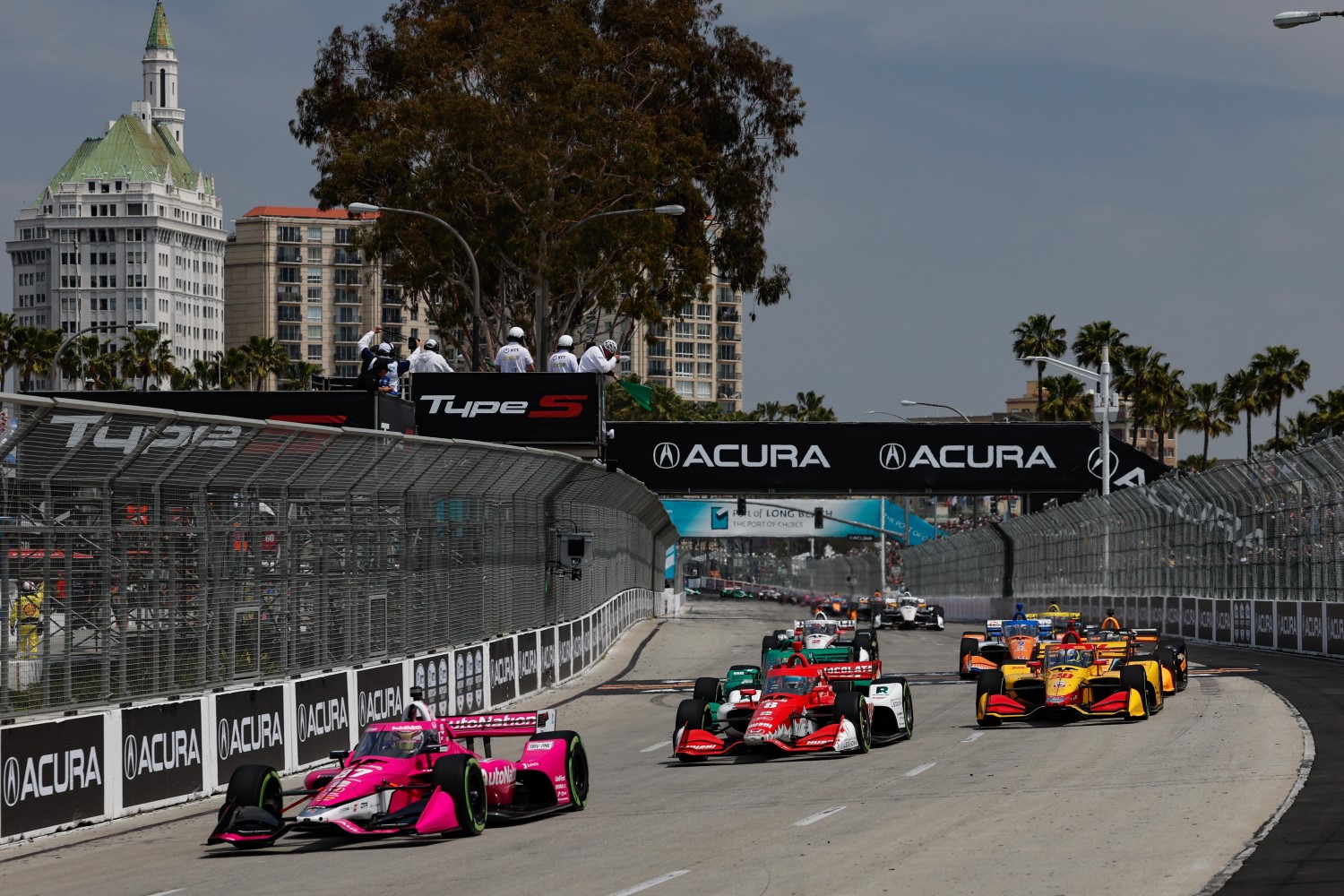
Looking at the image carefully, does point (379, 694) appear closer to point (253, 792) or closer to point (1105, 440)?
point (253, 792)

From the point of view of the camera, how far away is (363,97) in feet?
173

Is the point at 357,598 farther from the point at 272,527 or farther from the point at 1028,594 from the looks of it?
the point at 1028,594

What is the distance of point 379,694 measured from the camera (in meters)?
19.2

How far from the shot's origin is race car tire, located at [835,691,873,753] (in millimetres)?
17938

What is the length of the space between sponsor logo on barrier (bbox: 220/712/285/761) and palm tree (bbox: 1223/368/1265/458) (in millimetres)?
74828

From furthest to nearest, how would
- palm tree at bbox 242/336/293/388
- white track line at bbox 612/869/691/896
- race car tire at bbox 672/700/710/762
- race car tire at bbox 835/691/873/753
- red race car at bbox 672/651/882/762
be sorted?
palm tree at bbox 242/336/293/388 → race car tire at bbox 672/700/710/762 → race car tire at bbox 835/691/873/753 → red race car at bbox 672/651/882/762 → white track line at bbox 612/869/691/896

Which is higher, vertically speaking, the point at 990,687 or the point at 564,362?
the point at 564,362

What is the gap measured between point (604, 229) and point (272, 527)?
3146cm

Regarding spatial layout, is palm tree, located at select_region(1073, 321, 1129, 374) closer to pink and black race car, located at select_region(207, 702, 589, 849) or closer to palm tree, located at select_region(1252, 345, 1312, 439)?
palm tree, located at select_region(1252, 345, 1312, 439)

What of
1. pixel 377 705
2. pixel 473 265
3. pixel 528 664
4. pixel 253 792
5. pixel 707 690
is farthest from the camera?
pixel 473 265

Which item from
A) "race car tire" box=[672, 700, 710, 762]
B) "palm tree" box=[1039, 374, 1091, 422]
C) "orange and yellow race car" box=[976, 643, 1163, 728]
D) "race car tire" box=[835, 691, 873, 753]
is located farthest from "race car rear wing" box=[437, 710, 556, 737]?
"palm tree" box=[1039, 374, 1091, 422]

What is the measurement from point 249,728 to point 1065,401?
80272 mm

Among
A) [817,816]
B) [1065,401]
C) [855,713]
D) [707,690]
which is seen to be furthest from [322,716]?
[1065,401]

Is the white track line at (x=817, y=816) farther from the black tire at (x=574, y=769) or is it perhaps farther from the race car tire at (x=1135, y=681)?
the race car tire at (x=1135, y=681)
